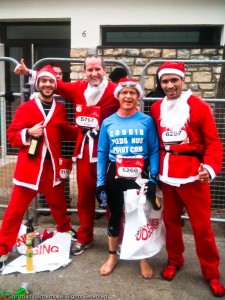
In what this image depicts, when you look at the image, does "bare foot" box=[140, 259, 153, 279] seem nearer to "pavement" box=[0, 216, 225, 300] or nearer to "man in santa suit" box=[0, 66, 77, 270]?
"pavement" box=[0, 216, 225, 300]

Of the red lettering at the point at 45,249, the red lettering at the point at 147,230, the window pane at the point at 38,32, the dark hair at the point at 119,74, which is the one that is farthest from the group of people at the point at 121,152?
the window pane at the point at 38,32

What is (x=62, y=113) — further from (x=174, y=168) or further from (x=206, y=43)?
(x=206, y=43)

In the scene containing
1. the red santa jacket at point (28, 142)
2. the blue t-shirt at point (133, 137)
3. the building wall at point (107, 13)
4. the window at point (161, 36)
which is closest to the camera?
the blue t-shirt at point (133, 137)

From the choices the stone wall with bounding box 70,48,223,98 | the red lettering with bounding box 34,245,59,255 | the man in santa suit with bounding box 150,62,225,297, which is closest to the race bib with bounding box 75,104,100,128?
the man in santa suit with bounding box 150,62,225,297

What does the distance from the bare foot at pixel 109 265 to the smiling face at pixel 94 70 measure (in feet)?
5.44

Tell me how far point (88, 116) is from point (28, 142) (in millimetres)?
613

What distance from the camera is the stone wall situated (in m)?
5.98

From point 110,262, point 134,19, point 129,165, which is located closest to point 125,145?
point 129,165

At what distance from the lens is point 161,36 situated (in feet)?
20.5

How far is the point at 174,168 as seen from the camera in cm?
281

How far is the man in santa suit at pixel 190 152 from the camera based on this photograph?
269cm

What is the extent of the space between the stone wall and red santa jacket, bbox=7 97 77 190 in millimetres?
3025

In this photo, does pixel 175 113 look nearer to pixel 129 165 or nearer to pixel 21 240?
pixel 129 165

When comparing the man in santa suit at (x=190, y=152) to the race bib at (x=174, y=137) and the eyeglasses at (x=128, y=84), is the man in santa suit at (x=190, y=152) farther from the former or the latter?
the eyeglasses at (x=128, y=84)
